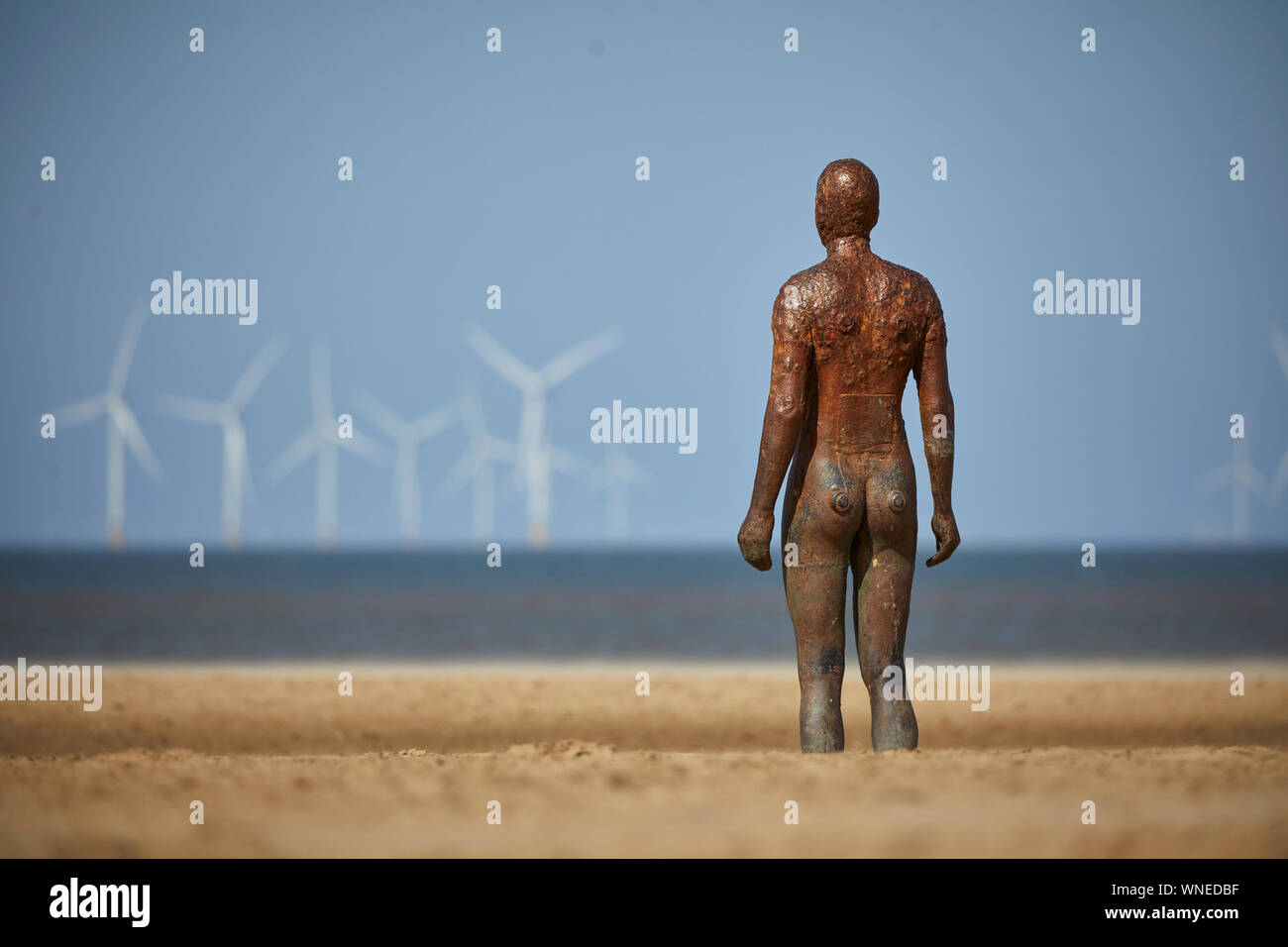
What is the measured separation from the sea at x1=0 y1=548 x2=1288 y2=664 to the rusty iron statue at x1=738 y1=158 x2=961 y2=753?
1594 cm

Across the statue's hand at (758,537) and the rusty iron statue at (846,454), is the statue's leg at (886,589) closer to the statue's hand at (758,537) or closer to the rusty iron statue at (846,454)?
the rusty iron statue at (846,454)

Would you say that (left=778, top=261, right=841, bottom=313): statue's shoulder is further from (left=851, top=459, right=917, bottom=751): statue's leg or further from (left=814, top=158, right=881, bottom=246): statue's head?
(left=851, top=459, right=917, bottom=751): statue's leg

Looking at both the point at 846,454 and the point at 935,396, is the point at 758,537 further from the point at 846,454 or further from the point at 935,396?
the point at 935,396

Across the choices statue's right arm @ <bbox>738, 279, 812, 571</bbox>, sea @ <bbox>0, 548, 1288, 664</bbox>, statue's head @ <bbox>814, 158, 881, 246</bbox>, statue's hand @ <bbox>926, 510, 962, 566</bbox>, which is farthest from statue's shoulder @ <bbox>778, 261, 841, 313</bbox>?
sea @ <bbox>0, 548, 1288, 664</bbox>

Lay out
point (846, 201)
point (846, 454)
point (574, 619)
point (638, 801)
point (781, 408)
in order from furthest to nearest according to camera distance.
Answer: point (574, 619)
point (846, 201)
point (846, 454)
point (781, 408)
point (638, 801)

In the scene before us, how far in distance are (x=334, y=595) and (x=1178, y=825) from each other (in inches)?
1832

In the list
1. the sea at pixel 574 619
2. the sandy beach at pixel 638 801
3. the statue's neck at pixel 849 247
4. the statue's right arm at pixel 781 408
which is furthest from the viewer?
the sea at pixel 574 619

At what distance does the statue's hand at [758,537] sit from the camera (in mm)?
8773

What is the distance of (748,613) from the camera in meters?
40.8

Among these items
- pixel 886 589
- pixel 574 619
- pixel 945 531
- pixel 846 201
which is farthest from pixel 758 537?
pixel 574 619

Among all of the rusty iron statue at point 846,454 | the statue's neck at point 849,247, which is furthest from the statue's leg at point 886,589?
the statue's neck at point 849,247

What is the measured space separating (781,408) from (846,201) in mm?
1443

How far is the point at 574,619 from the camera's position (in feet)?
124

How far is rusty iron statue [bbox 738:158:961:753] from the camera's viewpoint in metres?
8.73
